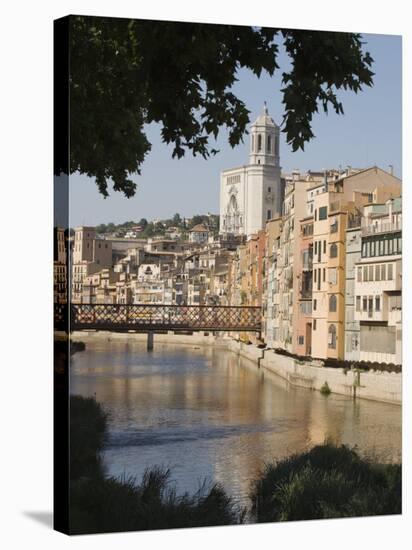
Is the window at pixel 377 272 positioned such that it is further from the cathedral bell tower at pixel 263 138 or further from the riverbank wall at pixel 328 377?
the cathedral bell tower at pixel 263 138

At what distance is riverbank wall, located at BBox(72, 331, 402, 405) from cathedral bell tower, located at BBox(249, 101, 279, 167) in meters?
1.45

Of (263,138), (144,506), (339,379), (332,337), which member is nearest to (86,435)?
(144,506)

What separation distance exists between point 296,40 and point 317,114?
24.7 inches

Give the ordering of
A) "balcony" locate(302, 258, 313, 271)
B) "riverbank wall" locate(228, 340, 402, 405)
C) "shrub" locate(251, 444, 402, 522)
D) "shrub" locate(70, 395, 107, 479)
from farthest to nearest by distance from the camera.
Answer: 1. "balcony" locate(302, 258, 313, 271)
2. "riverbank wall" locate(228, 340, 402, 405)
3. "shrub" locate(251, 444, 402, 522)
4. "shrub" locate(70, 395, 107, 479)

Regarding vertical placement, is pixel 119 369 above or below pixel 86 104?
below

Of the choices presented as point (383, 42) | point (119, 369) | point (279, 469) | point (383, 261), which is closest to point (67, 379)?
point (119, 369)

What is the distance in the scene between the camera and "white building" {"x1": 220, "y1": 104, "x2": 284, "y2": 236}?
11.3 metres

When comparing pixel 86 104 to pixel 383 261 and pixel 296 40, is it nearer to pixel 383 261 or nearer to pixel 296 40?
pixel 296 40

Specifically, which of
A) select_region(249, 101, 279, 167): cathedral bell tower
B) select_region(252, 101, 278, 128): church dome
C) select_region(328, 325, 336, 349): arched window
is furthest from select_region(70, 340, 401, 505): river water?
select_region(252, 101, 278, 128): church dome

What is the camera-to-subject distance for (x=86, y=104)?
1077 cm

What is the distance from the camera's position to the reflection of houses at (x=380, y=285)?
1191 cm

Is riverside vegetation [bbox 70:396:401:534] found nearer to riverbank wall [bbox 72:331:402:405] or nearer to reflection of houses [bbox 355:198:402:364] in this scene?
riverbank wall [bbox 72:331:402:405]

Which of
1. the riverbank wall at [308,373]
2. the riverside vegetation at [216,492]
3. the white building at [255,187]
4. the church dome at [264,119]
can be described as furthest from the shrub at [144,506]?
the church dome at [264,119]

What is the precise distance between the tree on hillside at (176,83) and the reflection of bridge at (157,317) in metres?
0.91
